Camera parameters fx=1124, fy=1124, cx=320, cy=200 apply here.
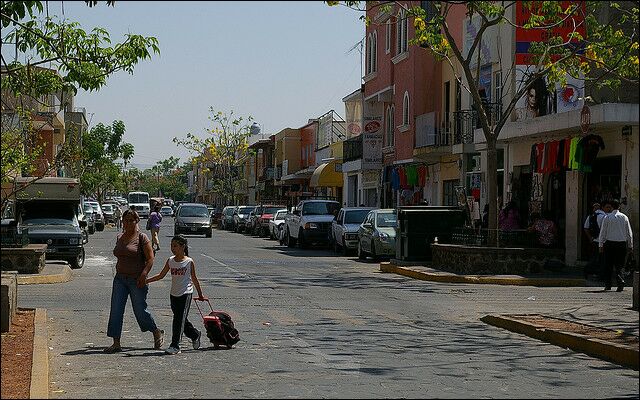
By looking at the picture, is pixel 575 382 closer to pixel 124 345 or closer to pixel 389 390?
pixel 389 390

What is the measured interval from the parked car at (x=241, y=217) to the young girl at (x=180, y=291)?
56.5 meters

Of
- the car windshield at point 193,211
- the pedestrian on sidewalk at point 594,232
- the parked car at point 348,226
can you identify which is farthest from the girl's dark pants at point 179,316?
the car windshield at point 193,211

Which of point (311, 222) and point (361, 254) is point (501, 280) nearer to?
point (361, 254)

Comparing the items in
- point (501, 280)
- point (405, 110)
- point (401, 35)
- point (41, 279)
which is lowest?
point (41, 279)

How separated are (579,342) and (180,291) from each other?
5.14 metres

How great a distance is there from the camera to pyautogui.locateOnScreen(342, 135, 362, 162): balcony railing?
56188 mm

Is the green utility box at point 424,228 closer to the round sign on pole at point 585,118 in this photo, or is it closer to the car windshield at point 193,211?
the round sign on pole at point 585,118

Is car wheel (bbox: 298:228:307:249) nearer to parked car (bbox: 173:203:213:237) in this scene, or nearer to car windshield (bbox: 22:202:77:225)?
parked car (bbox: 173:203:213:237)

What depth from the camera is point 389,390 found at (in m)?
10.6

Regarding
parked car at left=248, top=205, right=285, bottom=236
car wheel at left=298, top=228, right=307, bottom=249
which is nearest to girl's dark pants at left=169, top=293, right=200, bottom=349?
car wheel at left=298, top=228, right=307, bottom=249

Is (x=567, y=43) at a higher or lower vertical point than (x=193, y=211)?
higher

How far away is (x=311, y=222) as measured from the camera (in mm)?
45250

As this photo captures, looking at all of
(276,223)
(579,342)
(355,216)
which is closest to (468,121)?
(355,216)

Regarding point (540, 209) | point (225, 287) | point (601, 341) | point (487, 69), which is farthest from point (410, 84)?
point (601, 341)
